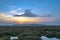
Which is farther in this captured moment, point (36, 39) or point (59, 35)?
point (59, 35)

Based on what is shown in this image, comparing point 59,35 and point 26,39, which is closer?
point 26,39

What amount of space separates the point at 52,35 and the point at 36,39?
13150mm

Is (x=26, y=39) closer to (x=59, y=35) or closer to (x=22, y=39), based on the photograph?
(x=22, y=39)

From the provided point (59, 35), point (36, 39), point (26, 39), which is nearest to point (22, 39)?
point (26, 39)

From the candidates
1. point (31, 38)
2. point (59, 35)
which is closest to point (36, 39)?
point (31, 38)

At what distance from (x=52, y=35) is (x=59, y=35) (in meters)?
2.50

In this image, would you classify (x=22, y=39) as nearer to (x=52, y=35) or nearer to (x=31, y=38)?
(x=31, y=38)

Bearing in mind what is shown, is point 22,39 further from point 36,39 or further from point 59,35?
point 59,35

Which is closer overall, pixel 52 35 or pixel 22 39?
pixel 22 39

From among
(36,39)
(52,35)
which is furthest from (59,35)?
(36,39)

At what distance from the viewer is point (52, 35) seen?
42.1 meters

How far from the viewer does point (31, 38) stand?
29.7 meters

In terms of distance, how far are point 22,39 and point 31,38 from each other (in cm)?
188

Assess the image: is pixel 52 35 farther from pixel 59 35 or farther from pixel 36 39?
pixel 36 39
